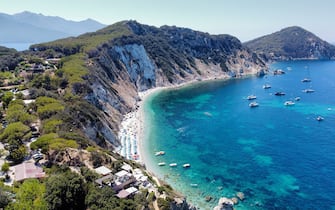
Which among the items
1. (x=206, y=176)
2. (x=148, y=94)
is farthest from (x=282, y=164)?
(x=148, y=94)

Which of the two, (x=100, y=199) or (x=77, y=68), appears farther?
(x=77, y=68)

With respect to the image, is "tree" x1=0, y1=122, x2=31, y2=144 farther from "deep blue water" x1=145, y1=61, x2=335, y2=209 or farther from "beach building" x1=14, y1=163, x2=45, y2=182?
"deep blue water" x1=145, y1=61, x2=335, y2=209

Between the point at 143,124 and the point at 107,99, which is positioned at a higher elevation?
the point at 107,99

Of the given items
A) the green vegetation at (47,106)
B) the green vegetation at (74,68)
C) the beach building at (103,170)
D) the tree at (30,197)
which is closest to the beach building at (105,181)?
the beach building at (103,170)

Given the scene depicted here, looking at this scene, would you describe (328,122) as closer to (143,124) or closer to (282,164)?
(282,164)

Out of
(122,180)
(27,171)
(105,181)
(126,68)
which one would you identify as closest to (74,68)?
(126,68)

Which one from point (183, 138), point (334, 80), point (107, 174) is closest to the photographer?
point (107, 174)

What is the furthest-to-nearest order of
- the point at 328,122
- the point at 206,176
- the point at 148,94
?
the point at 148,94 < the point at 328,122 < the point at 206,176

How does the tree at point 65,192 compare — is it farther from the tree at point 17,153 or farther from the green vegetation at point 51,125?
the green vegetation at point 51,125
